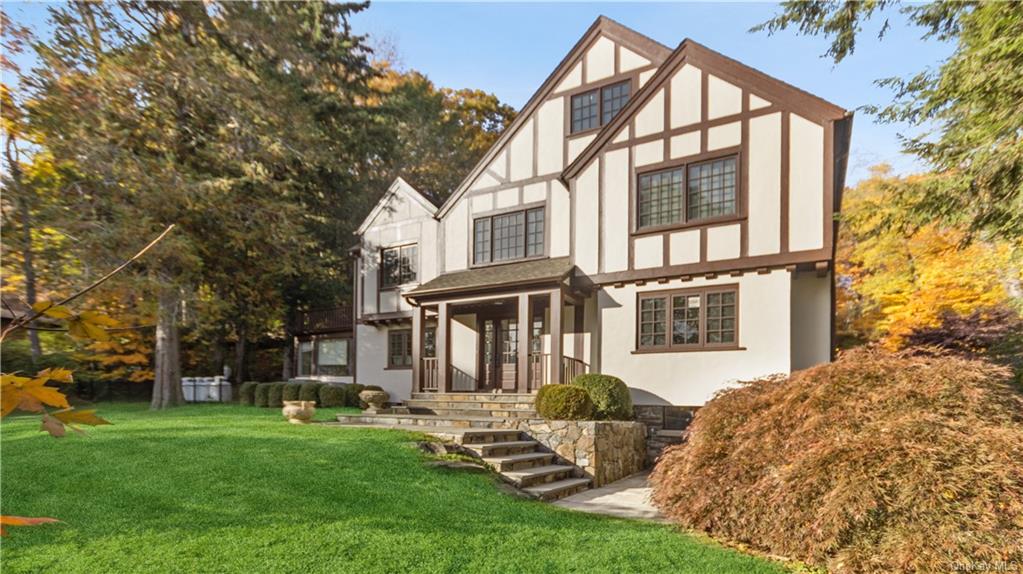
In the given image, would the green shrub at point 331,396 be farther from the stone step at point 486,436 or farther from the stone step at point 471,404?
the stone step at point 486,436

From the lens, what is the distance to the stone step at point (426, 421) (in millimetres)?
11438

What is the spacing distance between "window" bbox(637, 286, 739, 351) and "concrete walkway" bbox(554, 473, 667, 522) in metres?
3.30

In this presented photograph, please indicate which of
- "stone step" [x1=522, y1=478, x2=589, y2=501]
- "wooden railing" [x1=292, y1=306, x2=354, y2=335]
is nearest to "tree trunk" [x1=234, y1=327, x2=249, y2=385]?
"wooden railing" [x1=292, y1=306, x2=354, y2=335]

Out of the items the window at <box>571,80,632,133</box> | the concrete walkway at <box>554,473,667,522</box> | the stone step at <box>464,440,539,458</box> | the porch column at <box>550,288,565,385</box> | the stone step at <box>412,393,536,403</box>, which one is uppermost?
the window at <box>571,80,632,133</box>

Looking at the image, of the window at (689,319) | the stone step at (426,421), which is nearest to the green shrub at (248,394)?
the stone step at (426,421)

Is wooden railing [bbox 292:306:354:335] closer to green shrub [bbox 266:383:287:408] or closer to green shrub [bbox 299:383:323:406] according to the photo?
green shrub [bbox 266:383:287:408]

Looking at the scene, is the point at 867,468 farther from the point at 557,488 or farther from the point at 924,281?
the point at 924,281

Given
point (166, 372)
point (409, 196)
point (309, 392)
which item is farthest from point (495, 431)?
point (166, 372)

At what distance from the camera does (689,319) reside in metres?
12.5

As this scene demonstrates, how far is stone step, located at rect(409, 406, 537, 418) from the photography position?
12031 mm

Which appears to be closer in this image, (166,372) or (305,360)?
(166,372)

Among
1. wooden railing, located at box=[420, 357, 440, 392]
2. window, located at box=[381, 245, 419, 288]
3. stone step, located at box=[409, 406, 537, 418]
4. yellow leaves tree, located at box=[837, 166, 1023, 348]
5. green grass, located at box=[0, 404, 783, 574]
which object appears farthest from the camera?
window, located at box=[381, 245, 419, 288]

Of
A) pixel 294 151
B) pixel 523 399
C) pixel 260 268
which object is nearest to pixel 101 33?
pixel 294 151

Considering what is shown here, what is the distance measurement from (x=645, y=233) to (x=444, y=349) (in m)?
5.69
